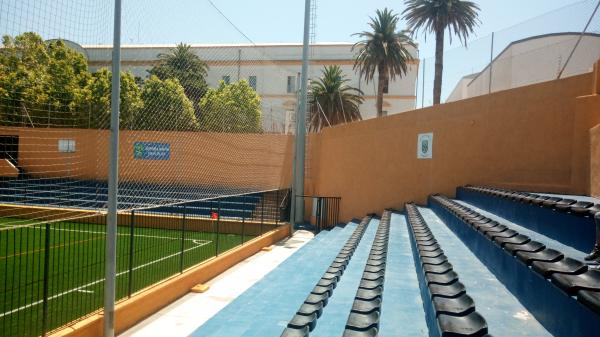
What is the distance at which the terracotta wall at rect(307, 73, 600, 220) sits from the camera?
23.4 feet

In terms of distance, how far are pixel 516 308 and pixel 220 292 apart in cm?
591

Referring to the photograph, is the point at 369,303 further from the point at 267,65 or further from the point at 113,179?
the point at 267,65

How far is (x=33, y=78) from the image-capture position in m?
5.98

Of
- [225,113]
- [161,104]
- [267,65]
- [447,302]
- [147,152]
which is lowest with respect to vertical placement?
[447,302]

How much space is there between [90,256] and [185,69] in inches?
194

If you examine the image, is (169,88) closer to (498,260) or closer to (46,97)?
(46,97)

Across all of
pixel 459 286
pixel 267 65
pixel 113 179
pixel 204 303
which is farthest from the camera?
pixel 267 65

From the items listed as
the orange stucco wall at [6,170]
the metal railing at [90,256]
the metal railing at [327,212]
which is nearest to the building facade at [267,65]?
the metal railing at [90,256]

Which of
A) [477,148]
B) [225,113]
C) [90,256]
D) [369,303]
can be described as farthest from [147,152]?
[369,303]

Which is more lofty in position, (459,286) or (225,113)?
(225,113)

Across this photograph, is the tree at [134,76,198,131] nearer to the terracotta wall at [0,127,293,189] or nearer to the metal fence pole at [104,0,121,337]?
the terracotta wall at [0,127,293,189]

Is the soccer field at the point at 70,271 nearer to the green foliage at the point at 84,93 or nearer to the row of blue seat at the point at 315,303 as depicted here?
the green foliage at the point at 84,93

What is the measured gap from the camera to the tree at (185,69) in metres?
8.31

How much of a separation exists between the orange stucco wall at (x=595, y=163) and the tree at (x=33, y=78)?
713 cm
